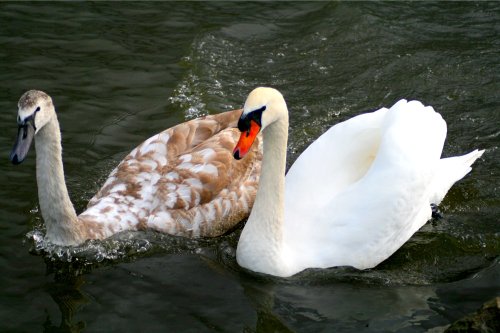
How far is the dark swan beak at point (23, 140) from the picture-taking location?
6.65 m

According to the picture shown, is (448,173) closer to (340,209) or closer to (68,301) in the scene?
(340,209)

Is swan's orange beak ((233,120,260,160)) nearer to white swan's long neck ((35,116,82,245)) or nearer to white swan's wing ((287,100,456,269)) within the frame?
white swan's wing ((287,100,456,269))

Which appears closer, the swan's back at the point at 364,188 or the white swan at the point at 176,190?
the swan's back at the point at 364,188

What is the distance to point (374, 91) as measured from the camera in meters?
10.6

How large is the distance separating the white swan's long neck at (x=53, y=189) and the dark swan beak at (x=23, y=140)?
25 centimetres

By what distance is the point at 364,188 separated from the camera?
723 centimetres

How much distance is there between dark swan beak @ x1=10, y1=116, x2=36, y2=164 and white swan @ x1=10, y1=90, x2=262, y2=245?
83cm

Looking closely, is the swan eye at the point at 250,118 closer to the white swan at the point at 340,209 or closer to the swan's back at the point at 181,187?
the white swan at the point at 340,209

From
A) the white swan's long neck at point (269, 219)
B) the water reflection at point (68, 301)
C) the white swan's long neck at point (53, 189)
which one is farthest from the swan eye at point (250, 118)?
the water reflection at point (68, 301)

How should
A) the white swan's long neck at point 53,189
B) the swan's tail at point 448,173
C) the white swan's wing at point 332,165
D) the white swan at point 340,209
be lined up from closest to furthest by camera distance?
the white swan's long neck at point 53,189
the white swan at point 340,209
the white swan's wing at point 332,165
the swan's tail at point 448,173

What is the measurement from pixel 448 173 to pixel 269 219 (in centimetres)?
212

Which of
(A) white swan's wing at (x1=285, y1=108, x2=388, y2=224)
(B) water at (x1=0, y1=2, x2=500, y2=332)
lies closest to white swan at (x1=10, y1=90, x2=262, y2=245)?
(B) water at (x1=0, y1=2, x2=500, y2=332)

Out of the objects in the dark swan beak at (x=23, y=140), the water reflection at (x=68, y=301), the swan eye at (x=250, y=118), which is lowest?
the water reflection at (x=68, y=301)

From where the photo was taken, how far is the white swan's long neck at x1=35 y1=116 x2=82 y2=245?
7.02 m
